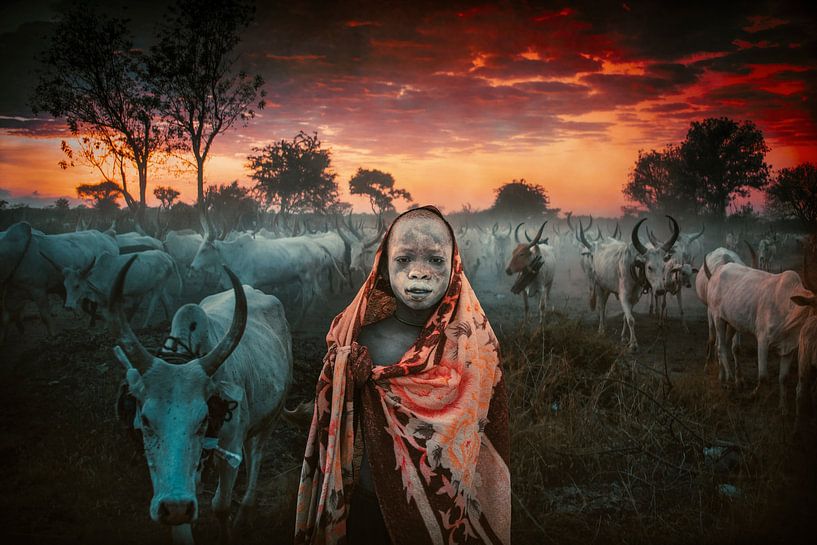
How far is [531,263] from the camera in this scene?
402 inches

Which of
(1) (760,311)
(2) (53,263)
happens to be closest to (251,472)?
(2) (53,263)

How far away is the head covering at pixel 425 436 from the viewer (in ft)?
6.34

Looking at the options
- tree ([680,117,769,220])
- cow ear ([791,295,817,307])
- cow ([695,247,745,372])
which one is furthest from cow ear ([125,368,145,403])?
tree ([680,117,769,220])

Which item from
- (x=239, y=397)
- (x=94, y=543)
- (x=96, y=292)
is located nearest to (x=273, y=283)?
(x=96, y=292)

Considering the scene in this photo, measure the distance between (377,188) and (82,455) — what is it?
6116 millimetres

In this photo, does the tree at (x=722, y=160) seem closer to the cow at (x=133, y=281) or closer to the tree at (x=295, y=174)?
the tree at (x=295, y=174)

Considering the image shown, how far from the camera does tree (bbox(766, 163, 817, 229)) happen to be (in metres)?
7.10

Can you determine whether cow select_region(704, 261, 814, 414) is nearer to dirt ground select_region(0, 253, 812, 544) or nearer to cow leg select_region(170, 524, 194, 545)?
dirt ground select_region(0, 253, 812, 544)

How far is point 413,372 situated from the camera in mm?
1989

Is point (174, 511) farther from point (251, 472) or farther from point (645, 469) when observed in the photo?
point (645, 469)

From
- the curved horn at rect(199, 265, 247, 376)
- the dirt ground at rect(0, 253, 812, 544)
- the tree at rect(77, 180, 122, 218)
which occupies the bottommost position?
the dirt ground at rect(0, 253, 812, 544)

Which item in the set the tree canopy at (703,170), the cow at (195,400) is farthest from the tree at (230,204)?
the cow at (195,400)

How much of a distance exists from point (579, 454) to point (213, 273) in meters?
7.00

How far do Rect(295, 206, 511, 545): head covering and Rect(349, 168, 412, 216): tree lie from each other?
648cm
